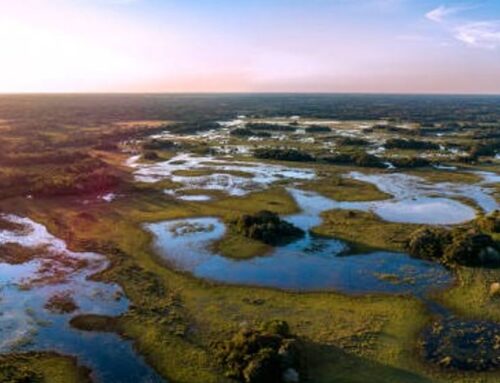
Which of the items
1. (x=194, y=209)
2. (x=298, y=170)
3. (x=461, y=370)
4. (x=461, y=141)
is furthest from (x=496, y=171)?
(x=461, y=370)

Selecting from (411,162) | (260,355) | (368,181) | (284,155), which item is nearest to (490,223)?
(368,181)

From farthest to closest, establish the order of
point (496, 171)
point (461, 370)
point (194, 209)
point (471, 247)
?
point (496, 171) → point (194, 209) → point (471, 247) → point (461, 370)

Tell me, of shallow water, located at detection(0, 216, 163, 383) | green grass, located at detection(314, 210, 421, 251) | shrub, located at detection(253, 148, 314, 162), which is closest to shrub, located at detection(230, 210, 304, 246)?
green grass, located at detection(314, 210, 421, 251)

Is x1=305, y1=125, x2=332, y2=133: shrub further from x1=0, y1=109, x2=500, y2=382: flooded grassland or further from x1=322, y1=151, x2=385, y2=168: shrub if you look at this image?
x1=0, y1=109, x2=500, y2=382: flooded grassland

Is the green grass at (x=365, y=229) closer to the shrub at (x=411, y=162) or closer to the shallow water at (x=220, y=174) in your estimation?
the shallow water at (x=220, y=174)

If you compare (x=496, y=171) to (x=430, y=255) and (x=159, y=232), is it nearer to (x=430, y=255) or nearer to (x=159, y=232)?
(x=430, y=255)

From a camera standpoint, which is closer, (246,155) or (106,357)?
(106,357)
